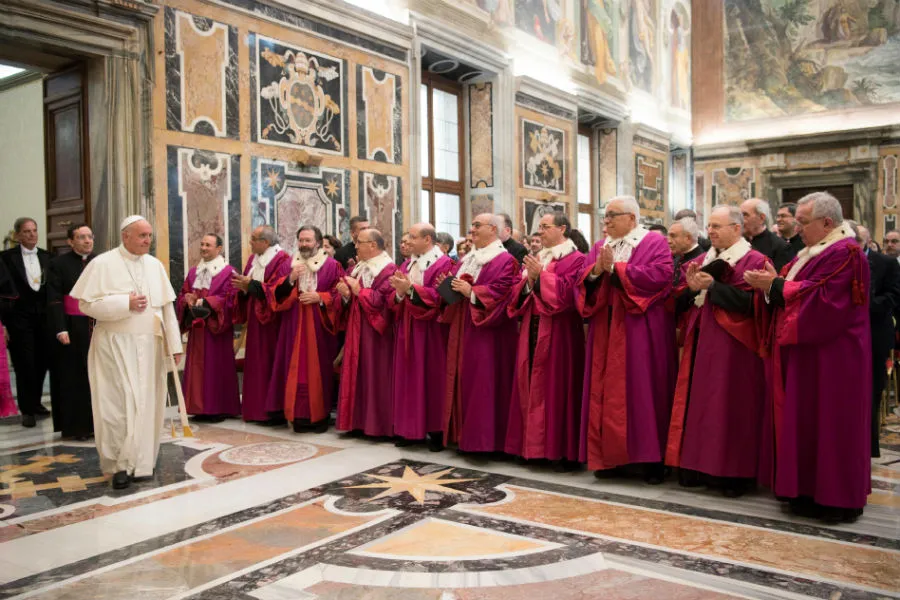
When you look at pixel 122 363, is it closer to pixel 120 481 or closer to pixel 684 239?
pixel 120 481

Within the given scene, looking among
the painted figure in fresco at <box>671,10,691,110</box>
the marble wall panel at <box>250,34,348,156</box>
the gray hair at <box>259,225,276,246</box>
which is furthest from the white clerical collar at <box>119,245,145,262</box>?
the painted figure in fresco at <box>671,10,691,110</box>

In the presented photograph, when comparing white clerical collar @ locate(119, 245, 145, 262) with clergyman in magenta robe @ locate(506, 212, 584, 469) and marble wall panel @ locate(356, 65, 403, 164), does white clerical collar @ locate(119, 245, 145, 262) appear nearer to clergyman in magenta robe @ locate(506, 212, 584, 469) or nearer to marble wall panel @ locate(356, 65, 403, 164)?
clergyman in magenta robe @ locate(506, 212, 584, 469)

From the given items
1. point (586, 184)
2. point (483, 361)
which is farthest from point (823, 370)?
point (586, 184)

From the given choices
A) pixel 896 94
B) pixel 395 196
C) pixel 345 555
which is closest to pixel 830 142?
pixel 896 94

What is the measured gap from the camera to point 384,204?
10.7 metres

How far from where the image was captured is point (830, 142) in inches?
727

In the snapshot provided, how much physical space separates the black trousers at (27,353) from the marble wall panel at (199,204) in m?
1.34

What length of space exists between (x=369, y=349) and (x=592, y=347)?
6.99 feet

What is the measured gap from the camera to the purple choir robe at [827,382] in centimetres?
416

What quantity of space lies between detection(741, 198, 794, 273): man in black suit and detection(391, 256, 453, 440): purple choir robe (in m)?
2.28

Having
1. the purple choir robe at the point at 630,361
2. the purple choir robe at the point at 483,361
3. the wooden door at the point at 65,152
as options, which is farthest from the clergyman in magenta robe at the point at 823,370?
the wooden door at the point at 65,152

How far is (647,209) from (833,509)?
15.0m

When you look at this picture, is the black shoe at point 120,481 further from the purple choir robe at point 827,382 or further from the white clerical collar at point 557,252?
the purple choir robe at point 827,382

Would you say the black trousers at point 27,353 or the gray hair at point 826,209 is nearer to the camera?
the gray hair at point 826,209
